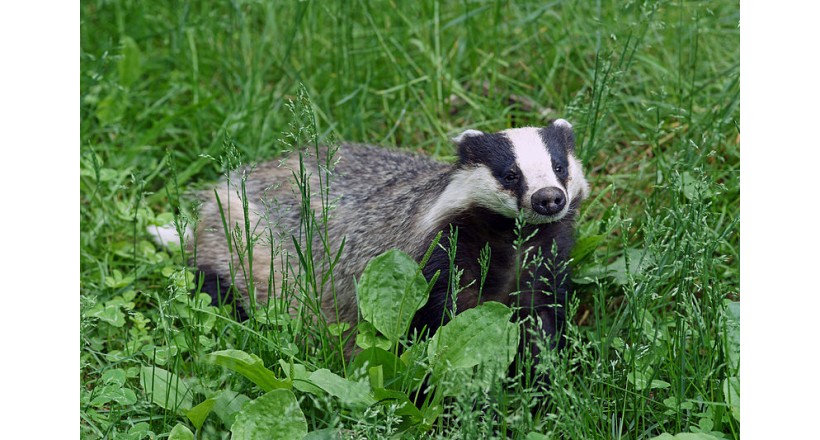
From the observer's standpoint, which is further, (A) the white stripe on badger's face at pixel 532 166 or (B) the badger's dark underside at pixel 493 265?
(B) the badger's dark underside at pixel 493 265

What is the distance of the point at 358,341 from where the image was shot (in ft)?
10.4

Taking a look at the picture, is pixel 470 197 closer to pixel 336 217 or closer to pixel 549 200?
pixel 549 200

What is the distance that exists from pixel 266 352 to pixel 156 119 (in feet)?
7.71

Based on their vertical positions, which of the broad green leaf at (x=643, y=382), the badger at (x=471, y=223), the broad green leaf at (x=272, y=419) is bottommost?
the broad green leaf at (x=272, y=419)

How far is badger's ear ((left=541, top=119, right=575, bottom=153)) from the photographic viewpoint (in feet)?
11.2

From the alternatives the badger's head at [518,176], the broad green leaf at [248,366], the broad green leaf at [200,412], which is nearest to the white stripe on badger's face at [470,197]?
the badger's head at [518,176]

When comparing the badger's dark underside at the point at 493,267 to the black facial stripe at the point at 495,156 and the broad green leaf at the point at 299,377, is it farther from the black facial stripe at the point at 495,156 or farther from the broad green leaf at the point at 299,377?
the broad green leaf at the point at 299,377

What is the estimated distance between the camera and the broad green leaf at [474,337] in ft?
9.82

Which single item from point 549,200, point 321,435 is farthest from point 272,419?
point 549,200

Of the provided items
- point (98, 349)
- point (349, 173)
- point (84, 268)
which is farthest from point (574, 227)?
point (84, 268)

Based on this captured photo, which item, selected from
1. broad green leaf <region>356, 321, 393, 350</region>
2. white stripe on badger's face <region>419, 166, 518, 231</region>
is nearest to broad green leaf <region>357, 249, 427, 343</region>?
broad green leaf <region>356, 321, 393, 350</region>

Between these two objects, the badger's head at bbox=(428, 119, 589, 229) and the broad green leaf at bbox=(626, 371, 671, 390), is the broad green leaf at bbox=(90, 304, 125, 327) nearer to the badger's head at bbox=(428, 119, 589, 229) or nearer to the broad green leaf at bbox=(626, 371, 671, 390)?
the badger's head at bbox=(428, 119, 589, 229)

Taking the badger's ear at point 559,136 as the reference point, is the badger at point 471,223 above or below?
below

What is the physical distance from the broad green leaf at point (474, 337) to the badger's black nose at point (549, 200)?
352 mm
